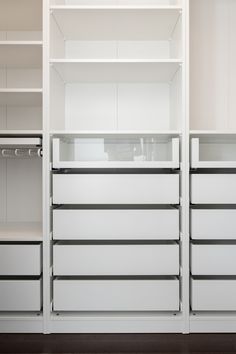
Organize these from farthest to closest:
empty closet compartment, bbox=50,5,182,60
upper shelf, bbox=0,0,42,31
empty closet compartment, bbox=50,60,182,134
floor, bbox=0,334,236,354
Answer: empty closet compartment, bbox=50,60,182,134 < upper shelf, bbox=0,0,42,31 < empty closet compartment, bbox=50,5,182,60 < floor, bbox=0,334,236,354

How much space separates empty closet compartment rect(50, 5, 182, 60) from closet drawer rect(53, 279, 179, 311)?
144cm

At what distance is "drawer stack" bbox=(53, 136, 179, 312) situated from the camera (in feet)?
6.57

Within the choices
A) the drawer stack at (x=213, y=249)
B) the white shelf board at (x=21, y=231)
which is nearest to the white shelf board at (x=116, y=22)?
the drawer stack at (x=213, y=249)

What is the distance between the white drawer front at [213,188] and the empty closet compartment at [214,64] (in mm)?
650

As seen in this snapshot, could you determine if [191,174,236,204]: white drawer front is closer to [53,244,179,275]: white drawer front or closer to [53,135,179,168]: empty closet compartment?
[53,135,179,168]: empty closet compartment

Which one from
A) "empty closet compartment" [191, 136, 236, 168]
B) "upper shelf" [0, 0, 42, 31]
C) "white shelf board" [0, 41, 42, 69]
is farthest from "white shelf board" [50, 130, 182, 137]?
"upper shelf" [0, 0, 42, 31]

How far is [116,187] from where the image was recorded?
2.00 m

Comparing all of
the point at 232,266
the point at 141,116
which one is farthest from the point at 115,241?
the point at 141,116

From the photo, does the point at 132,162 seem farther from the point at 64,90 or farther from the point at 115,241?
the point at 64,90

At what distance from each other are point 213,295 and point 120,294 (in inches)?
22.6

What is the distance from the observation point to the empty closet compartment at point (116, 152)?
199 cm

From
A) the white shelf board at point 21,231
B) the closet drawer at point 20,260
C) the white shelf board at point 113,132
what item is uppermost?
the white shelf board at point 113,132

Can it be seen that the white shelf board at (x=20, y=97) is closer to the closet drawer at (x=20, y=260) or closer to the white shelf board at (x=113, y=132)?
the white shelf board at (x=113, y=132)

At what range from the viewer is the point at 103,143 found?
2041 millimetres
